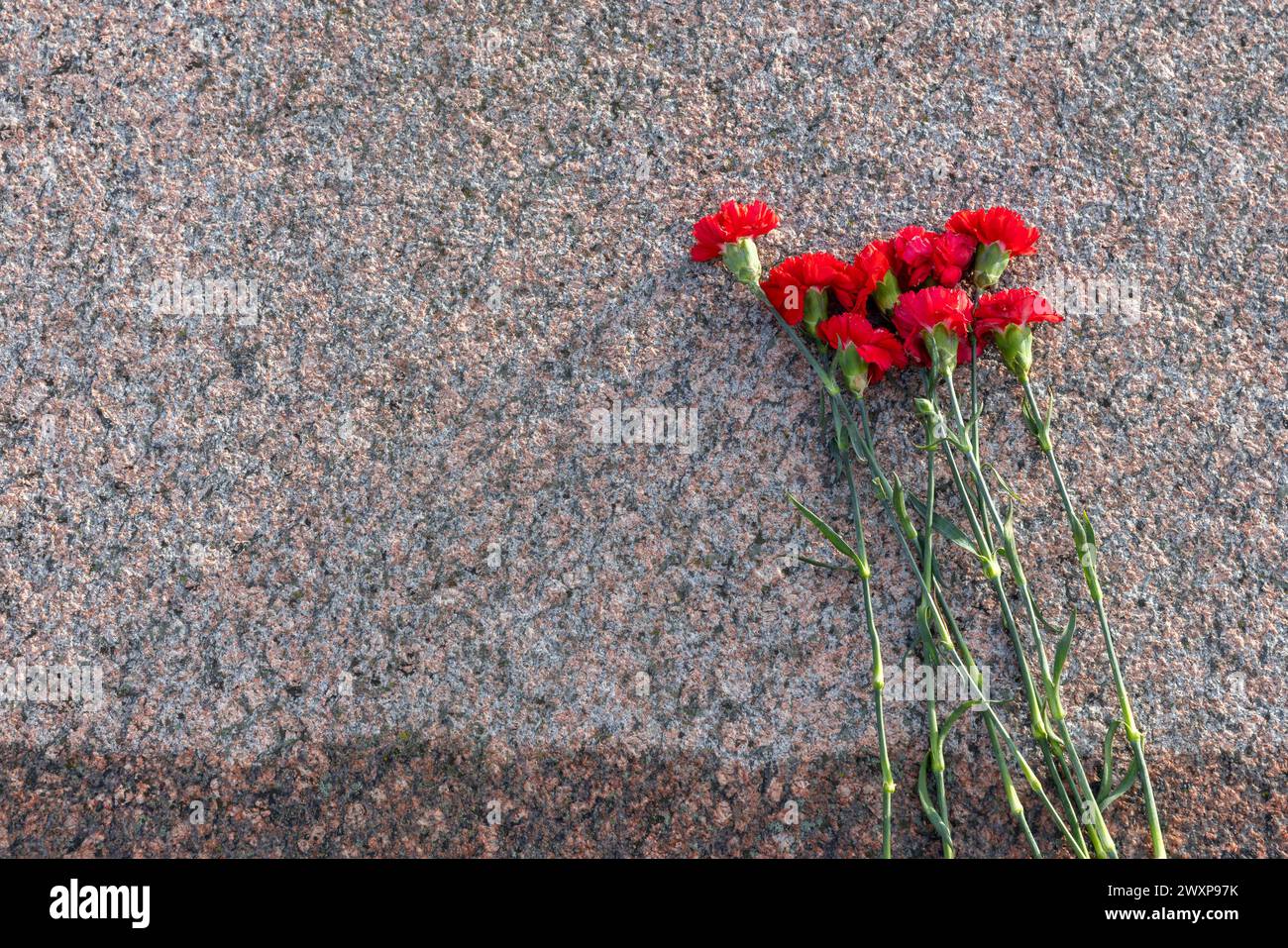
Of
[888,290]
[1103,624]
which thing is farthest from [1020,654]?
[888,290]

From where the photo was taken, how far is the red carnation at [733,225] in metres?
1.50

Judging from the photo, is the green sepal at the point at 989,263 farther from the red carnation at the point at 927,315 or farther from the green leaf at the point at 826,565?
the green leaf at the point at 826,565

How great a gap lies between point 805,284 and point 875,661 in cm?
66

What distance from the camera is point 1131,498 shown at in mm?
1558

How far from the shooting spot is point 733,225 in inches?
58.9

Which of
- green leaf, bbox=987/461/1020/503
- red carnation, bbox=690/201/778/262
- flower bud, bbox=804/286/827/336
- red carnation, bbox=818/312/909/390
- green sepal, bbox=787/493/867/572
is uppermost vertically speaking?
red carnation, bbox=690/201/778/262

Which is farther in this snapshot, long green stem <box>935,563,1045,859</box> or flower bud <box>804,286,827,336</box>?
flower bud <box>804,286,827,336</box>

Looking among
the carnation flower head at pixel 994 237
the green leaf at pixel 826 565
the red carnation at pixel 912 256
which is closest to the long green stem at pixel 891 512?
the green leaf at pixel 826 565

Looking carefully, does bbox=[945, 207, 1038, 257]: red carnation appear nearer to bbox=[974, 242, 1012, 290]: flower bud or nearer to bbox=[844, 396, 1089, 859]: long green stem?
bbox=[974, 242, 1012, 290]: flower bud

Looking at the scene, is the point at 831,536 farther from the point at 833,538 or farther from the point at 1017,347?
the point at 1017,347

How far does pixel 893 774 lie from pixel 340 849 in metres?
0.99

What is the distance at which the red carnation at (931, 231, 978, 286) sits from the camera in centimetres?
146

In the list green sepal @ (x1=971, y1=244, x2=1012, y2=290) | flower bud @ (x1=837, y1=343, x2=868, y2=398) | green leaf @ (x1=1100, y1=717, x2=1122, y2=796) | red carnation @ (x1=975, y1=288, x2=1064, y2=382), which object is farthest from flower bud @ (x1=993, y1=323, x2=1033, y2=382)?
green leaf @ (x1=1100, y1=717, x2=1122, y2=796)
